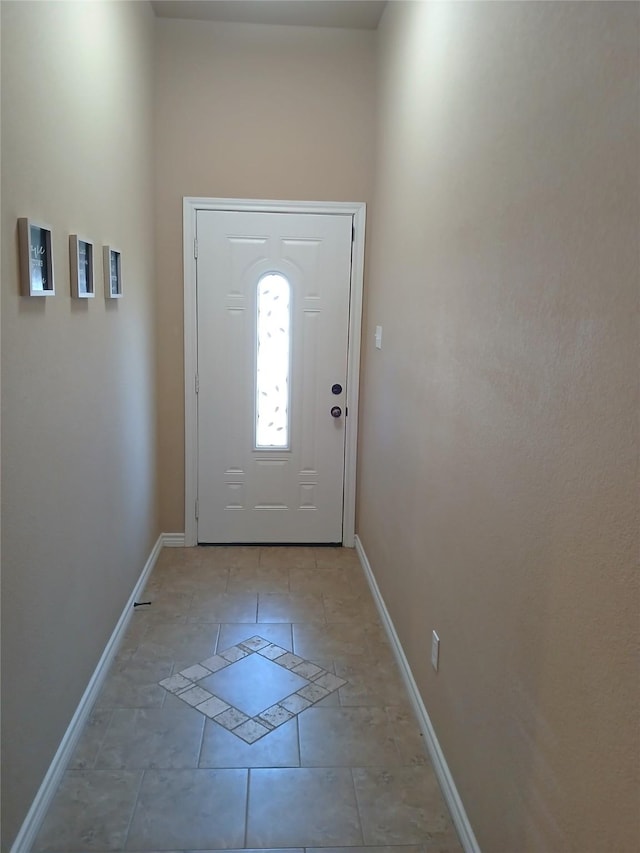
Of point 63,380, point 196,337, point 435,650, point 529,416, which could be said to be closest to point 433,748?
point 435,650

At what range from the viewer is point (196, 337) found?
158 inches

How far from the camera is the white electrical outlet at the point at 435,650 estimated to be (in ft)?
7.47

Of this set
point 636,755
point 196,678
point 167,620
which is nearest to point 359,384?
point 167,620

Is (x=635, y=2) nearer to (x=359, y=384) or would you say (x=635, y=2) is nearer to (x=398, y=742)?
(x=398, y=742)

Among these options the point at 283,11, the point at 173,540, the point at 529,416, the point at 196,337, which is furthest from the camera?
the point at 173,540

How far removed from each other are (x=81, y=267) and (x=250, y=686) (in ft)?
5.70

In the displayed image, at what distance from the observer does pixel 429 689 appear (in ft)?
7.84

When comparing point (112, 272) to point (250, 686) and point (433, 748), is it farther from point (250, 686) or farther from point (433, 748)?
point (433, 748)

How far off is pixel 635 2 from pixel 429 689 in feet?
6.86

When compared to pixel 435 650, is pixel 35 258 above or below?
above

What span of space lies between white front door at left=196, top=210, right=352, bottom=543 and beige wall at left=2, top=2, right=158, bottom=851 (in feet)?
2.45

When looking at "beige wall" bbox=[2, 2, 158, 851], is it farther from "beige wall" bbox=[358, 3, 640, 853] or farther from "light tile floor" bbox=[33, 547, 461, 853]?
"beige wall" bbox=[358, 3, 640, 853]

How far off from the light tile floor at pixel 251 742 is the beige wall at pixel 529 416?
0.24 m

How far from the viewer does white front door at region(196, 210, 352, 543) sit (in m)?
3.94
